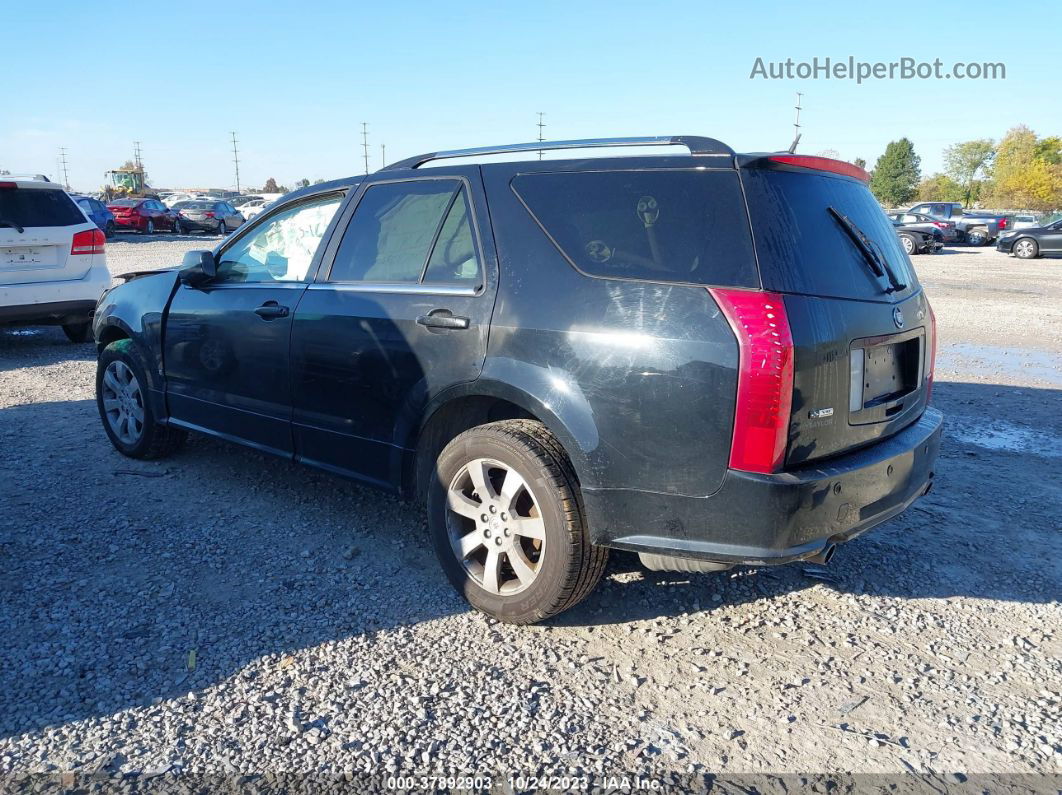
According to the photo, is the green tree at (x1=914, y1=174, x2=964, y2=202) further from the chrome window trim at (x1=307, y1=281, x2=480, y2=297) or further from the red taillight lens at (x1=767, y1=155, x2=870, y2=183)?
the chrome window trim at (x1=307, y1=281, x2=480, y2=297)

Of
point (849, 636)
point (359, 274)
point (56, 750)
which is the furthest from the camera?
point (359, 274)

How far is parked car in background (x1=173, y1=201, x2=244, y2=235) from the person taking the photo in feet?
109

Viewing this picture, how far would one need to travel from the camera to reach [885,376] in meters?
3.11

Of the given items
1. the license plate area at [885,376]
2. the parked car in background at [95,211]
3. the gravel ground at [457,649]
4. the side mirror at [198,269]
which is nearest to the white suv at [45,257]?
the gravel ground at [457,649]

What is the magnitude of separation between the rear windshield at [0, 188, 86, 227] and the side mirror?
16.2 ft

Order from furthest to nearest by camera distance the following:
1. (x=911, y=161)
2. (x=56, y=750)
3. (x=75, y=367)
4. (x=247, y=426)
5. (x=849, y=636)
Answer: (x=911, y=161), (x=75, y=367), (x=247, y=426), (x=849, y=636), (x=56, y=750)

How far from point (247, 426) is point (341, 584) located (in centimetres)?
123

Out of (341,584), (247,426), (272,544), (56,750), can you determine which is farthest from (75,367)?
(56,750)

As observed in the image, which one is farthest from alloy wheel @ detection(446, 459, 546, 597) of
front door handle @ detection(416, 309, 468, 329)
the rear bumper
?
front door handle @ detection(416, 309, 468, 329)

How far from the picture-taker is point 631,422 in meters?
2.84

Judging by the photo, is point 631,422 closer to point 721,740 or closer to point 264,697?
point 721,740

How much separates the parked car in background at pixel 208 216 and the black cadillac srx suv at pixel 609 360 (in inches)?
1281

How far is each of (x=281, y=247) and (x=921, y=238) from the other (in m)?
29.8

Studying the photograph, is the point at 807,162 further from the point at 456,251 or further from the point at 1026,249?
the point at 1026,249
